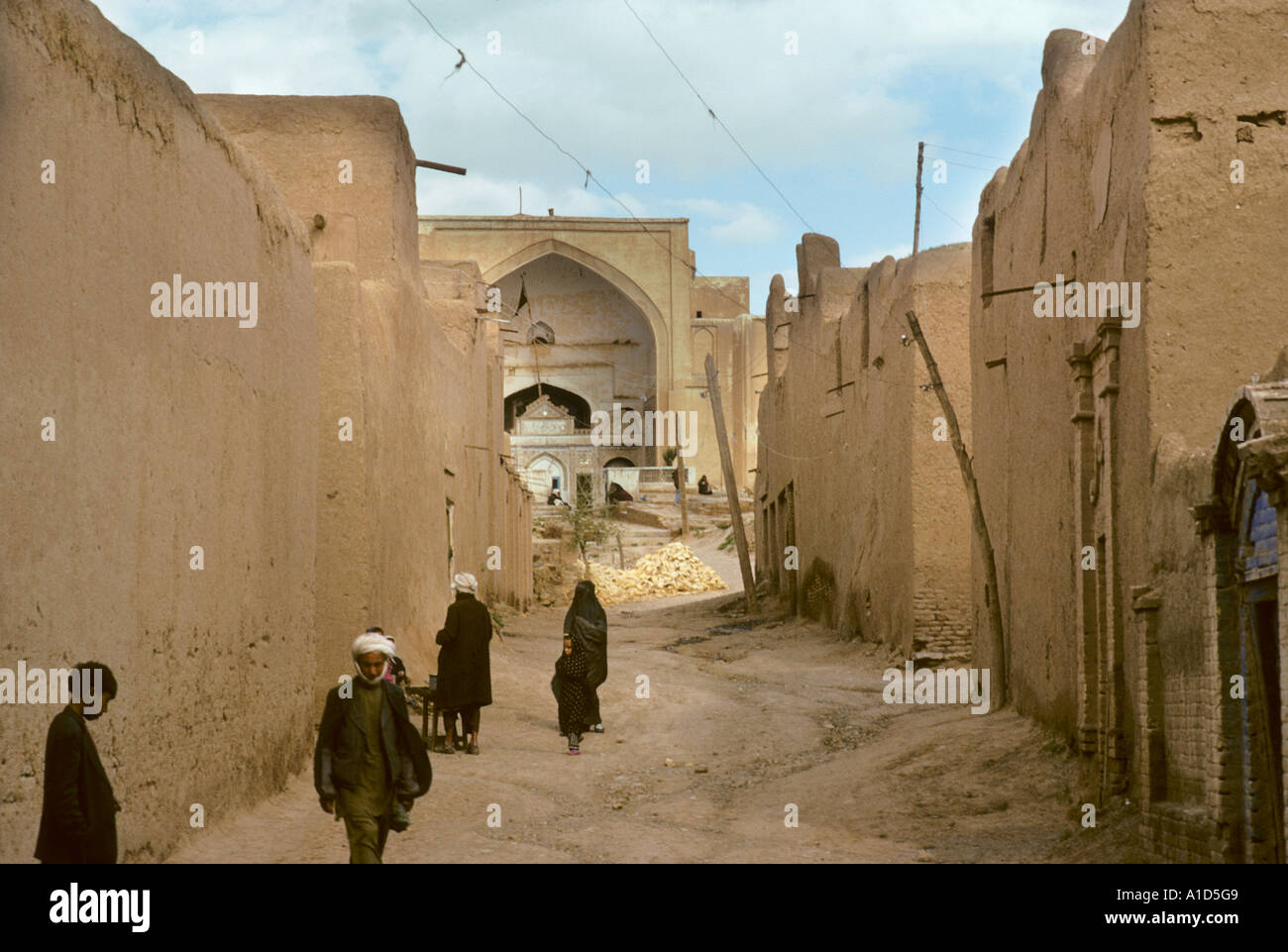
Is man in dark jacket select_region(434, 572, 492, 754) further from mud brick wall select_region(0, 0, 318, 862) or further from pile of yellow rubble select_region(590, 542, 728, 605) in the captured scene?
pile of yellow rubble select_region(590, 542, 728, 605)

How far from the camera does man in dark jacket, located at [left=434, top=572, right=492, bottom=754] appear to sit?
11422mm

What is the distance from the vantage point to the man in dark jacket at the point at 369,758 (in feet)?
20.6

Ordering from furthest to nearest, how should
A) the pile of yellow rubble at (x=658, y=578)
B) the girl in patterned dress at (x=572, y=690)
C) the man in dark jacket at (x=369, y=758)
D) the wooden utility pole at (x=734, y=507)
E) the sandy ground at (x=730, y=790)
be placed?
the pile of yellow rubble at (x=658, y=578)
the wooden utility pole at (x=734, y=507)
the girl in patterned dress at (x=572, y=690)
the sandy ground at (x=730, y=790)
the man in dark jacket at (x=369, y=758)

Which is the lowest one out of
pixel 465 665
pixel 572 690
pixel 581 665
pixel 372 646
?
pixel 572 690

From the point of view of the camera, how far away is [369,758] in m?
6.32

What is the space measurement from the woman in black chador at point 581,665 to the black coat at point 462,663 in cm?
87

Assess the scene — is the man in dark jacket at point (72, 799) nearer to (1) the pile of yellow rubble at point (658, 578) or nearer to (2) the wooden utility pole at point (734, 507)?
(2) the wooden utility pole at point (734, 507)

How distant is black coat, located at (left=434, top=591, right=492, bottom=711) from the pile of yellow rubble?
20.9 m

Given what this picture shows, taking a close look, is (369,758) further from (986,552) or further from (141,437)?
(986,552)

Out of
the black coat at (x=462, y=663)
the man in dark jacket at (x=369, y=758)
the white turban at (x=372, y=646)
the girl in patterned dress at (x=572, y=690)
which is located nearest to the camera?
the man in dark jacket at (x=369, y=758)

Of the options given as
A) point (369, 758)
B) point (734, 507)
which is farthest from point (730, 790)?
point (734, 507)

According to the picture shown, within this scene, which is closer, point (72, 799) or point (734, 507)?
point (72, 799)

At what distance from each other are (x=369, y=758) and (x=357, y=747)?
0.07m

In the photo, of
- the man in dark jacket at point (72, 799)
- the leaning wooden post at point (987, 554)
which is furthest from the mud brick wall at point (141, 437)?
the leaning wooden post at point (987, 554)
